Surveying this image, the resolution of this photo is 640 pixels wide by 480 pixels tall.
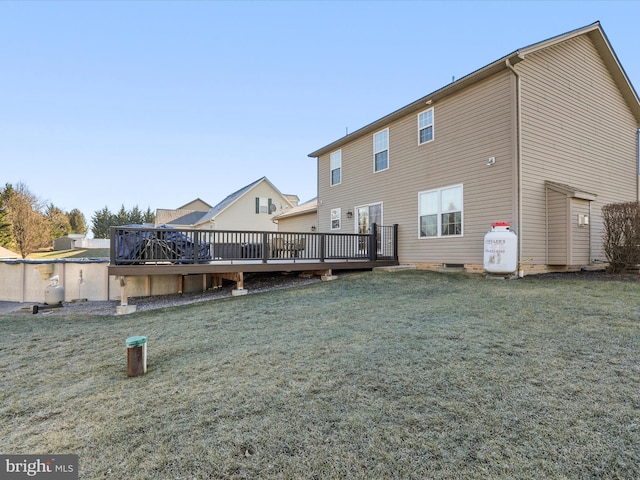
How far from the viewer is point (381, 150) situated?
443 inches

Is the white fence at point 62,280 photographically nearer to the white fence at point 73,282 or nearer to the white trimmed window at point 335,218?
the white fence at point 73,282

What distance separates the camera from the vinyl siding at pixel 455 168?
25.1 feet

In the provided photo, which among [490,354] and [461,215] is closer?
[490,354]

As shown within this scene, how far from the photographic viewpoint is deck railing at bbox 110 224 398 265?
7102mm

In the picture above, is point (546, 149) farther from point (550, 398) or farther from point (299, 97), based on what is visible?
point (299, 97)

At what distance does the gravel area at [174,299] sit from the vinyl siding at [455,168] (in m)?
3.59

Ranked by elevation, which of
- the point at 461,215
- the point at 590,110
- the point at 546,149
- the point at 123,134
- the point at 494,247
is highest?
the point at 123,134

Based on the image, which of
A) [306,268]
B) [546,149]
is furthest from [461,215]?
[306,268]

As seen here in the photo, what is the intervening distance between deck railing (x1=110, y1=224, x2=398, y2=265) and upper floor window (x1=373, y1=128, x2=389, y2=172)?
2.35 metres

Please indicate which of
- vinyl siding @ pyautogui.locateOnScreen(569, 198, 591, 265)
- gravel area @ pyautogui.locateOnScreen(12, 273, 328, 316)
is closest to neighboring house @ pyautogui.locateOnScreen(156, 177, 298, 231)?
gravel area @ pyautogui.locateOnScreen(12, 273, 328, 316)

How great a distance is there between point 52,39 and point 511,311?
16.5 m

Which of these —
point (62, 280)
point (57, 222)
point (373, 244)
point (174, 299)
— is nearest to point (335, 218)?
point (373, 244)

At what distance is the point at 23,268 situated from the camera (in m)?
9.64

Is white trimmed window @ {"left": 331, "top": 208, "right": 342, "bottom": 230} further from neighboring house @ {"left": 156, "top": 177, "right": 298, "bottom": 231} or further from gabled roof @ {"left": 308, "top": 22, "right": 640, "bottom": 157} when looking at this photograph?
neighboring house @ {"left": 156, "top": 177, "right": 298, "bottom": 231}
